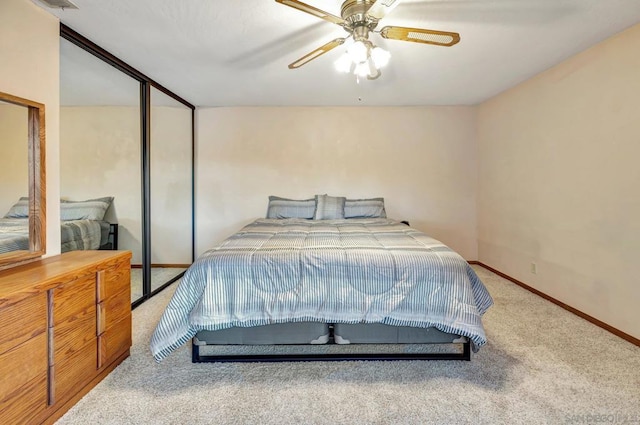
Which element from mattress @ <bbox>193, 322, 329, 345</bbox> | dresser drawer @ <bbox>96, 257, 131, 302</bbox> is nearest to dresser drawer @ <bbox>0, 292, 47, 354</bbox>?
dresser drawer @ <bbox>96, 257, 131, 302</bbox>

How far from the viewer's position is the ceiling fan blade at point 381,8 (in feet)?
4.97

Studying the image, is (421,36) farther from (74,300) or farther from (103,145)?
(103,145)

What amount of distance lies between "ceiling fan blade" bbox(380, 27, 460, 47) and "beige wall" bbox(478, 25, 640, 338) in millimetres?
1576

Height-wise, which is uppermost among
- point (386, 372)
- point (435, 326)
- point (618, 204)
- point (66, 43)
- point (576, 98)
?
point (66, 43)

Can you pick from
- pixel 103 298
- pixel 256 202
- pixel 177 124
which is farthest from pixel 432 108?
pixel 103 298

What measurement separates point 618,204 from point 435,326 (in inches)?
70.4

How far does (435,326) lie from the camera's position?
183 centimetres

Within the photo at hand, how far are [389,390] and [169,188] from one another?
3180mm

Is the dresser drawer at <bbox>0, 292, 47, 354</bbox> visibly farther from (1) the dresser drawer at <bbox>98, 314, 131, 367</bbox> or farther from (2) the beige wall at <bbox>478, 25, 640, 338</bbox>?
(2) the beige wall at <bbox>478, 25, 640, 338</bbox>

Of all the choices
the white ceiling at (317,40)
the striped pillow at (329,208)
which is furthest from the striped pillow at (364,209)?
the white ceiling at (317,40)

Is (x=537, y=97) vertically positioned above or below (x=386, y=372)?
above

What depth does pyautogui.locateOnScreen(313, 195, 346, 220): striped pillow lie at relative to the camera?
3.81 meters

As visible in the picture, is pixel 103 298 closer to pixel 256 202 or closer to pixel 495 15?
pixel 256 202

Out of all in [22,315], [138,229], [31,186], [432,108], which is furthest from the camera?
[432,108]
